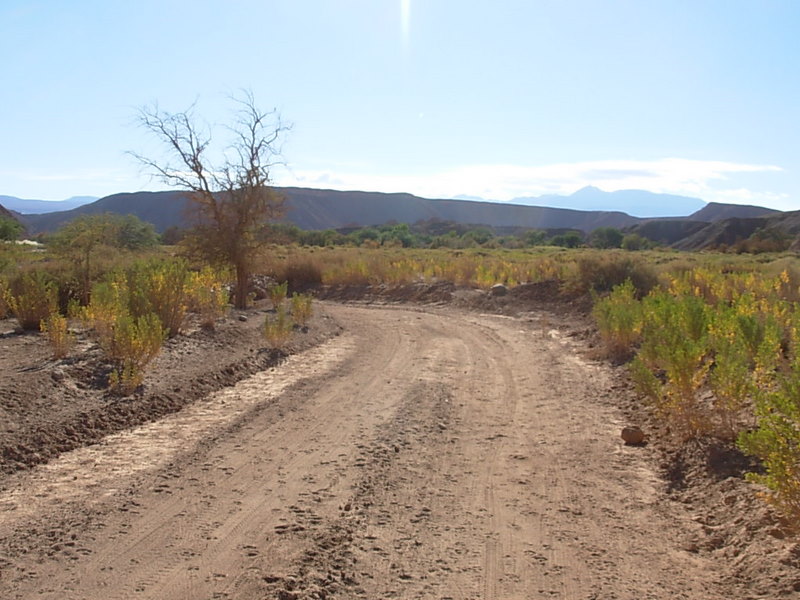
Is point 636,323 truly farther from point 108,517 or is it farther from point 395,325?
point 108,517

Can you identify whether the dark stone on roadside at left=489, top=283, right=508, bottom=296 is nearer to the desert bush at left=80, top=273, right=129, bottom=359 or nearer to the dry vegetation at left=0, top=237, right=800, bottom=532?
the dry vegetation at left=0, top=237, right=800, bottom=532

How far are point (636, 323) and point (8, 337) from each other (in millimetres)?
11280

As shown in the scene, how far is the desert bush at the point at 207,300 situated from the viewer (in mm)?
14633

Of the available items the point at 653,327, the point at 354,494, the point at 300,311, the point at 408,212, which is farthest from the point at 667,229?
the point at 354,494

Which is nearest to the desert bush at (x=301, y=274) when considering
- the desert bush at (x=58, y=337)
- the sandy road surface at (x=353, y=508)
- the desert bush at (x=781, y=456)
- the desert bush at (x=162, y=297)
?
the desert bush at (x=162, y=297)

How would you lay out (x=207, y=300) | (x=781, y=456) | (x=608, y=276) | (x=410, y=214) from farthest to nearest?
1. (x=410, y=214)
2. (x=608, y=276)
3. (x=207, y=300)
4. (x=781, y=456)

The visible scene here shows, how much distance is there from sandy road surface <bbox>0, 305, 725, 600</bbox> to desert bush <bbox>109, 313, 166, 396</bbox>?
101 centimetres

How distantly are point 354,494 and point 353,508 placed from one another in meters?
0.32

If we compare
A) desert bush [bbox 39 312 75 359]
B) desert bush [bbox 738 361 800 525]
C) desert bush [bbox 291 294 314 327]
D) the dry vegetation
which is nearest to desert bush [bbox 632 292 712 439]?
the dry vegetation

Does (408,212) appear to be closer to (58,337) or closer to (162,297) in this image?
(162,297)

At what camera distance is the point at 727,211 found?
138 meters

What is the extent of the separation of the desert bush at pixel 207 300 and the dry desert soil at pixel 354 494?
3.16 meters

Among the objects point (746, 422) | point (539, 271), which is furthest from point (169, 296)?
point (539, 271)

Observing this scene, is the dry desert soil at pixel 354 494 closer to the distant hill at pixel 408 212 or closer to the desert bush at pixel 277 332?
the desert bush at pixel 277 332
